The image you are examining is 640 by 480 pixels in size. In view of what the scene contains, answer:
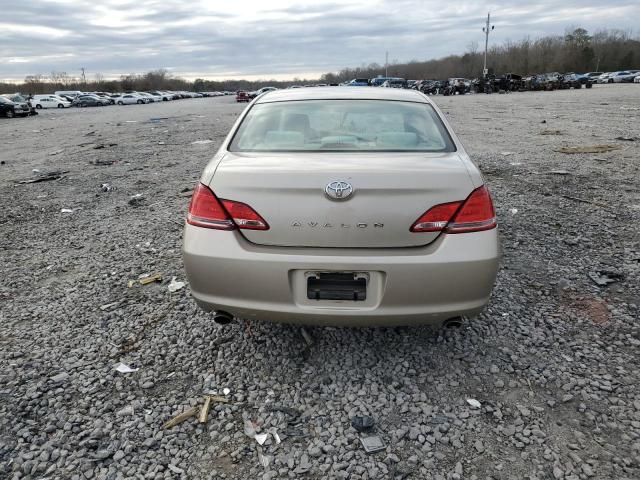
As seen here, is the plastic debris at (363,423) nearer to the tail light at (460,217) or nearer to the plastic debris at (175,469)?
the plastic debris at (175,469)

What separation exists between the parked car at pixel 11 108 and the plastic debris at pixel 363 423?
1492 inches

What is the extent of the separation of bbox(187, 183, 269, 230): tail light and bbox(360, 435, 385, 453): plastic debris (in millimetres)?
1155

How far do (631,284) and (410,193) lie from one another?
2593 millimetres

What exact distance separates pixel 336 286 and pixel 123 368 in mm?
1478

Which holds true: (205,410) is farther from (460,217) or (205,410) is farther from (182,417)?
(460,217)

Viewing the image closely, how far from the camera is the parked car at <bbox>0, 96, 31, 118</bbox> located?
32.1 metres

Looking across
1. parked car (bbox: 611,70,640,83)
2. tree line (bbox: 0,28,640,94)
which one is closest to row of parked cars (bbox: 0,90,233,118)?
tree line (bbox: 0,28,640,94)

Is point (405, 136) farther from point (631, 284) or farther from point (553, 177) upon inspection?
point (553, 177)

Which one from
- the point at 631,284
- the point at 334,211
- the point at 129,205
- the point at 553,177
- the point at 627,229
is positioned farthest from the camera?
the point at 553,177

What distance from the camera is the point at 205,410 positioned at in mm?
2516

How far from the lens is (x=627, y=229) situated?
5.09 meters

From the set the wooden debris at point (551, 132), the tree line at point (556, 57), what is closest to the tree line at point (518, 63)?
the tree line at point (556, 57)

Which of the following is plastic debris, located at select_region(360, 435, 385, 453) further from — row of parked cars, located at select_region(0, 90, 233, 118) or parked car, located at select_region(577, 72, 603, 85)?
parked car, located at select_region(577, 72, 603, 85)

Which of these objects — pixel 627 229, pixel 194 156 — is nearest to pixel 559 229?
pixel 627 229
